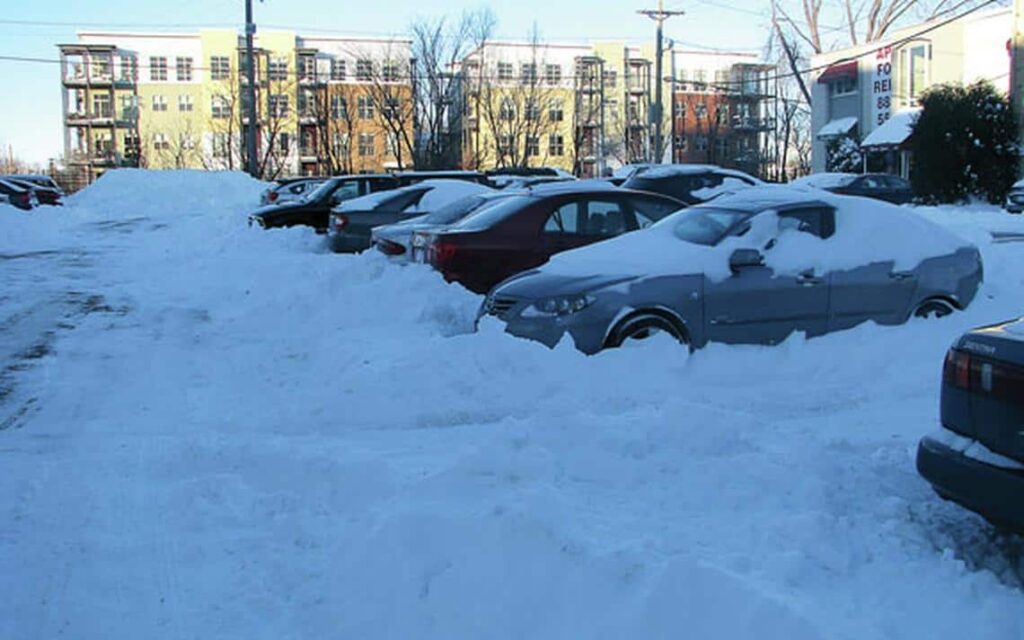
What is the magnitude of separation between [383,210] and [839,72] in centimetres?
3598

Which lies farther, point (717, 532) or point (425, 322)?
point (425, 322)

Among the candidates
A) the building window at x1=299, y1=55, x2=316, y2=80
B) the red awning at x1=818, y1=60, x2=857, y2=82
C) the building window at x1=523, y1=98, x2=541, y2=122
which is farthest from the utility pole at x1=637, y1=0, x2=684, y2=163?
the building window at x1=299, y1=55, x2=316, y2=80

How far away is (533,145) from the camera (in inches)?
2985

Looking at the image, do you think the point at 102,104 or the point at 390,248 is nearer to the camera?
the point at 390,248

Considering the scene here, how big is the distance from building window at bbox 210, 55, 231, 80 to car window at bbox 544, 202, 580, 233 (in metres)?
74.2

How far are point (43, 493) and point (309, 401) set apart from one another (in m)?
2.05

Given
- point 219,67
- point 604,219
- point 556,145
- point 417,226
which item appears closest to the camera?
point 604,219

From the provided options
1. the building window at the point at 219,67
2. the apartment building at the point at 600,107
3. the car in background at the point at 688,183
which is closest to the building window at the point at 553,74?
the apartment building at the point at 600,107

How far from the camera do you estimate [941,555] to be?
391 centimetres

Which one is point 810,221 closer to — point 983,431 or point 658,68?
point 983,431

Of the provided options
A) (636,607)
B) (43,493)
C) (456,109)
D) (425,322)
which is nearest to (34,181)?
(456,109)

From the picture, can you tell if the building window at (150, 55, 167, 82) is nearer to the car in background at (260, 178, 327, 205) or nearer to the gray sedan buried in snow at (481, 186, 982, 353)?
the car in background at (260, 178, 327, 205)

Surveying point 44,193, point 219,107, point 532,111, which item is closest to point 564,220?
point 44,193

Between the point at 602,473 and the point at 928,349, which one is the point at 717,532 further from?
the point at 928,349
